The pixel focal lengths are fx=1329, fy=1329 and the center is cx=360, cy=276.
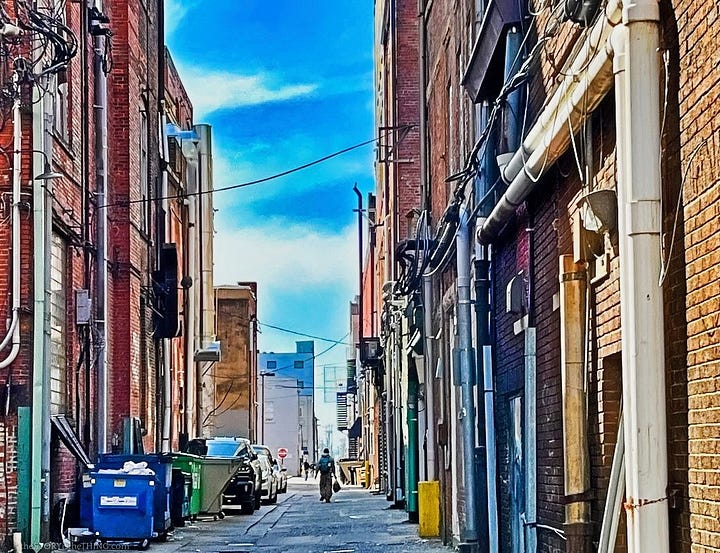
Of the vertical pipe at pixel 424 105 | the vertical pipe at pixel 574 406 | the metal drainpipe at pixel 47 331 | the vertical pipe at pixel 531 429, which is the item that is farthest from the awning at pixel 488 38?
the vertical pipe at pixel 424 105

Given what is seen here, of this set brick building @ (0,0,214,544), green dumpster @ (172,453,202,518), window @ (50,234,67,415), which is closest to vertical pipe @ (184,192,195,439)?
brick building @ (0,0,214,544)

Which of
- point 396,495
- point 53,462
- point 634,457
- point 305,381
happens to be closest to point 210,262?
point 396,495

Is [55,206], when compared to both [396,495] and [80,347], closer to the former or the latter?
[80,347]

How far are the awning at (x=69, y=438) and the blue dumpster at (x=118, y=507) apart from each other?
13.5 inches

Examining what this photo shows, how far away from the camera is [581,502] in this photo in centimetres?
822

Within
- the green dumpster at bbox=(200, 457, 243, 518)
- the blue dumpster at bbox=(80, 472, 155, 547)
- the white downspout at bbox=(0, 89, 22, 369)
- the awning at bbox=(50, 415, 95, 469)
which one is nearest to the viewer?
the white downspout at bbox=(0, 89, 22, 369)

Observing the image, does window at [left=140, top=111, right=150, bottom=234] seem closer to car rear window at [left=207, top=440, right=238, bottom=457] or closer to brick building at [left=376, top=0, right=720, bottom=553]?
car rear window at [left=207, top=440, right=238, bottom=457]

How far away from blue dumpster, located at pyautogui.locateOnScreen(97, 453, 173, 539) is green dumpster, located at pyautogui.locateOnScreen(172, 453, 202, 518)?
5.35 feet

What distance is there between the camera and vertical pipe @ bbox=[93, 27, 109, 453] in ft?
69.6

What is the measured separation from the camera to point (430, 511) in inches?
801

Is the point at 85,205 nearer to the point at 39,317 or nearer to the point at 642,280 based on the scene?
the point at 39,317

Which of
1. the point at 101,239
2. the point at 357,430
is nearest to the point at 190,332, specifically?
the point at 101,239

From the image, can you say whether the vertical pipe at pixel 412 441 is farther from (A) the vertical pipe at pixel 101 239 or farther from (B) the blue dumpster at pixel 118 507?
(B) the blue dumpster at pixel 118 507

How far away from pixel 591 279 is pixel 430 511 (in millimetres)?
12573
